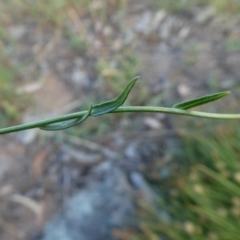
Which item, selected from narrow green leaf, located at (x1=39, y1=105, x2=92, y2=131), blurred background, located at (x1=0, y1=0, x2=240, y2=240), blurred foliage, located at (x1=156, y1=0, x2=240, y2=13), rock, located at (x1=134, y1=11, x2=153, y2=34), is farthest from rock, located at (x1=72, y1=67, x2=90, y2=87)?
narrow green leaf, located at (x1=39, y1=105, x2=92, y2=131)

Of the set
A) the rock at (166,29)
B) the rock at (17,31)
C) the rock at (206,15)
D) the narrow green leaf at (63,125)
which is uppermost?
the rock at (17,31)

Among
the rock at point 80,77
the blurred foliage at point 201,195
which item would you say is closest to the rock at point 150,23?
the rock at point 80,77

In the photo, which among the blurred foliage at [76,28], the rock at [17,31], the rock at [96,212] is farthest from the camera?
the rock at [17,31]

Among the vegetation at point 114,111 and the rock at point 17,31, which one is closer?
the vegetation at point 114,111

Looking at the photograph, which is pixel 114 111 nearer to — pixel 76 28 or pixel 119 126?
pixel 119 126

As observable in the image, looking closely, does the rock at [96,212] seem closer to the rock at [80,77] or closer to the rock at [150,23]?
the rock at [80,77]

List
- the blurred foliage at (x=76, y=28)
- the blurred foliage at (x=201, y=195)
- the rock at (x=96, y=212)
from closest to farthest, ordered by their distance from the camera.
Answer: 1. the blurred foliage at (x=201, y=195)
2. the rock at (x=96, y=212)
3. the blurred foliage at (x=76, y=28)
